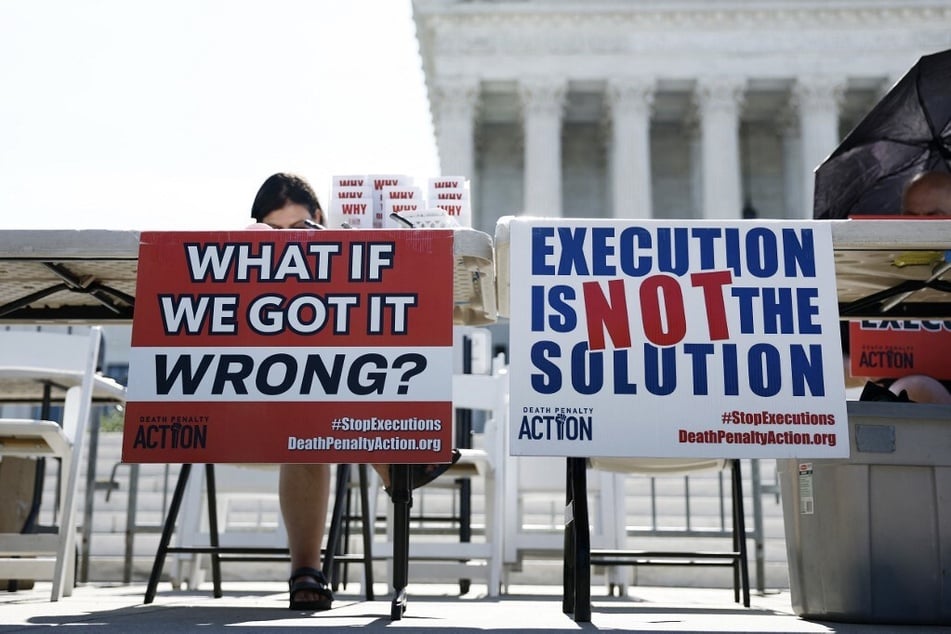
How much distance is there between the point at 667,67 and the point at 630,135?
2853 millimetres

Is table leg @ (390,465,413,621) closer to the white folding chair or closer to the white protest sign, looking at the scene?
the white protest sign

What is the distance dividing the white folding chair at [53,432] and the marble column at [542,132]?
3321 centimetres

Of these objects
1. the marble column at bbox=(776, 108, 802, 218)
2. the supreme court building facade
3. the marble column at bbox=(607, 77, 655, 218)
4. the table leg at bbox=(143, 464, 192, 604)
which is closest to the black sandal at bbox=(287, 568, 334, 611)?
the table leg at bbox=(143, 464, 192, 604)

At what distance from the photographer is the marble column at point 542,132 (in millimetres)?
38281

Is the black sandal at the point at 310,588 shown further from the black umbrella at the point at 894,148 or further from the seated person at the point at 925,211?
the black umbrella at the point at 894,148

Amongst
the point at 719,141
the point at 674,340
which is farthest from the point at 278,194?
the point at 719,141

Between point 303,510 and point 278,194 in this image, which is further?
point 278,194

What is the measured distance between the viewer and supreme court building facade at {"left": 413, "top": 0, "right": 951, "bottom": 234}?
3797 centimetres

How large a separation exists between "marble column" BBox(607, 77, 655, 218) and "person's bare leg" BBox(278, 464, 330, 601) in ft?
112

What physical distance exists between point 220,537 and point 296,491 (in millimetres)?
2120

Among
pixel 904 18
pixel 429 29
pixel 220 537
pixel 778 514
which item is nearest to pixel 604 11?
pixel 429 29

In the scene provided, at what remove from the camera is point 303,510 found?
4.10m

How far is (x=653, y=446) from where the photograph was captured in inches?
130

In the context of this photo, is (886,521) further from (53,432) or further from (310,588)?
(53,432)
